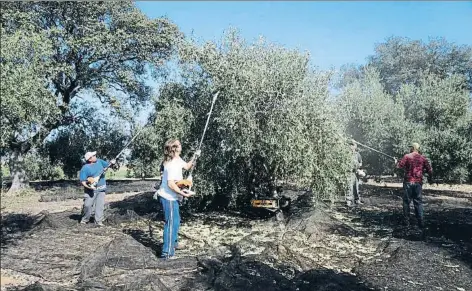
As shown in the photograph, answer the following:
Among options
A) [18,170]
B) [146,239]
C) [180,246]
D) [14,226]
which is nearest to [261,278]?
[180,246]

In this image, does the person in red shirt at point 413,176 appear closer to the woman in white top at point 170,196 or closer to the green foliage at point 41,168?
the woman in white top at point 170,196

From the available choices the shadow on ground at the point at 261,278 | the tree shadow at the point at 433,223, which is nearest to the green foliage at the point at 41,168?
the tree shadow at the point at 433,223

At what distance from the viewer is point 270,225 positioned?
365 inches

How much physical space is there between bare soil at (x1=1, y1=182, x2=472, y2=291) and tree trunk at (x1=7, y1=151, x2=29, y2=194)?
805cm

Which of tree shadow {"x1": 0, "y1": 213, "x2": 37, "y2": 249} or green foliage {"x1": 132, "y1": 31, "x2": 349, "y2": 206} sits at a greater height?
green foliage {"x1": 132, "y1": 31, "x2": 349, "y2": 206}

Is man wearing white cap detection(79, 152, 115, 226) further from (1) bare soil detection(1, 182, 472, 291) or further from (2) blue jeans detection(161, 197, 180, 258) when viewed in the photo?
(2) blue jeans detection(161, 197, 180, 258)

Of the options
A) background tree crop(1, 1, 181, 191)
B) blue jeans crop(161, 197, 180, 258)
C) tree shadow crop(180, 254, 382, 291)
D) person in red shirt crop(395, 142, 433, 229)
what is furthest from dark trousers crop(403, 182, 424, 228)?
background tree crop(1, 1, 181, 191)

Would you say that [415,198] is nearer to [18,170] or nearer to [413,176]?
[413,176]

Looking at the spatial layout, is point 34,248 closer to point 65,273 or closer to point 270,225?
point 65,273

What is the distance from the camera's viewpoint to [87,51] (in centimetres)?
1903

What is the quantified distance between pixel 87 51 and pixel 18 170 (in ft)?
21.1

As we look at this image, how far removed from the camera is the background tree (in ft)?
56.4

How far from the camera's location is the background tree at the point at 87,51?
1720 cm

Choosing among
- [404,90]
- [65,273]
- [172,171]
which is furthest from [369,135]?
[65,273]
